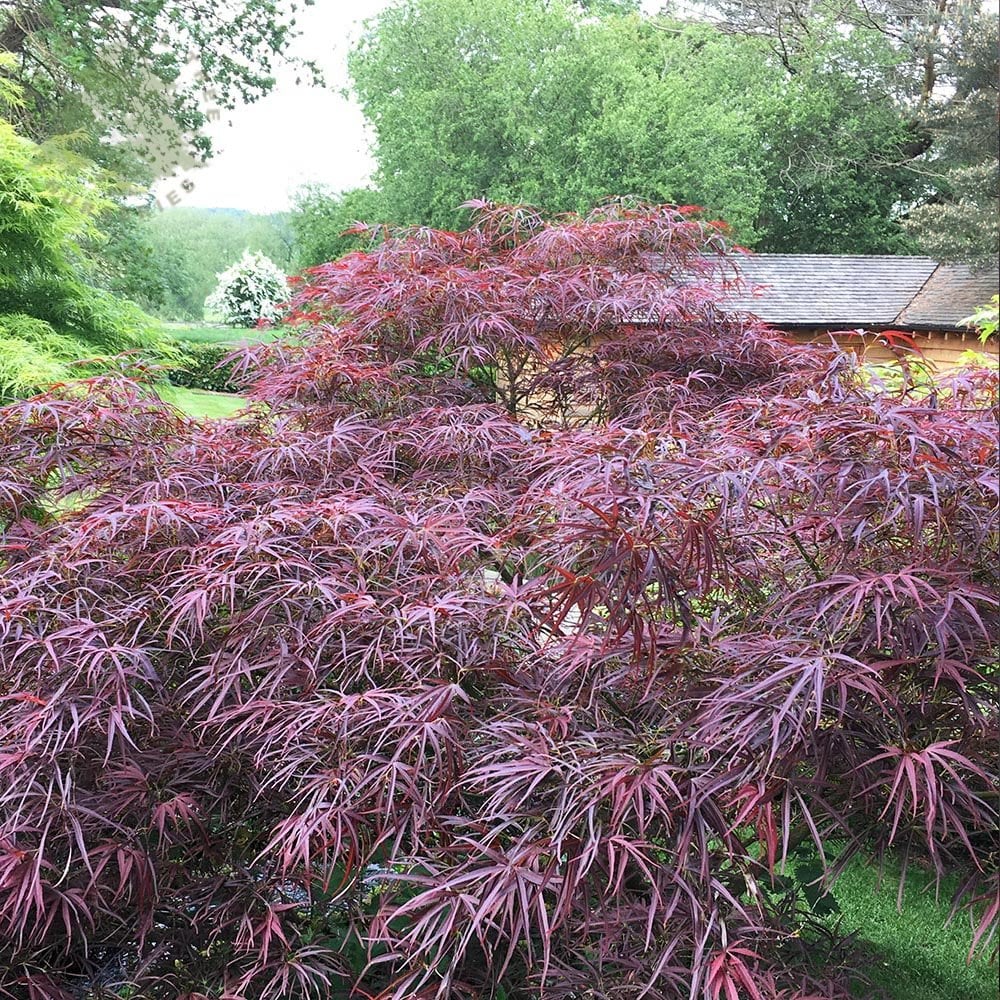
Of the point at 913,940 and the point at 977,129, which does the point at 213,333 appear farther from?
A: the point at 977,129

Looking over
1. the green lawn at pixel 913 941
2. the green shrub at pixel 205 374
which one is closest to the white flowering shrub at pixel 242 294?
the green shrub at pixel 205 374

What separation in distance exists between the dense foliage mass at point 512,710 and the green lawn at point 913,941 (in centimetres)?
113

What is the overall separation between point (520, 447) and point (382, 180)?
42.4ft

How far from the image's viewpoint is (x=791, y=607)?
1.42m

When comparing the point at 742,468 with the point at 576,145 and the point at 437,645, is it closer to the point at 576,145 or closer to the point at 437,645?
the point at 437,645

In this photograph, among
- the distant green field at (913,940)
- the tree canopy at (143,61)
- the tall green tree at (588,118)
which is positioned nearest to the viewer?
the distant green field at (913,940)

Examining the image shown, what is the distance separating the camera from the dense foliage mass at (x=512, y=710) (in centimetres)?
124

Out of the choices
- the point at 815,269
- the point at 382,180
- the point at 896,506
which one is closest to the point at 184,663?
the point at 896,506

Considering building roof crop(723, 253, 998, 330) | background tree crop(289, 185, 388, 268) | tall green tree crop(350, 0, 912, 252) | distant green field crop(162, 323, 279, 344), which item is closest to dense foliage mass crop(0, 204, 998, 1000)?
building roof crop(723, 253, 998, 330)

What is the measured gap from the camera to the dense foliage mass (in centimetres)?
124

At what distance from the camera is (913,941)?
9.18ft

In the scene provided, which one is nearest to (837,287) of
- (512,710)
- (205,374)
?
(205,374)

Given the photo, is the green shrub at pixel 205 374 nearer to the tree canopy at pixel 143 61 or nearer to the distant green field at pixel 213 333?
the distant green field at pixel 213 333

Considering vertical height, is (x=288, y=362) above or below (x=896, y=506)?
below
